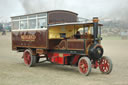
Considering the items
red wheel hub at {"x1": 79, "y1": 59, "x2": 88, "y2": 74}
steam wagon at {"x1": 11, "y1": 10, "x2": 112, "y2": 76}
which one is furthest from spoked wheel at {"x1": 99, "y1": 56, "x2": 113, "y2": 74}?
red wheel hub at {"x1": 79, "y1": 59, "x2": 88, "y2": 74}

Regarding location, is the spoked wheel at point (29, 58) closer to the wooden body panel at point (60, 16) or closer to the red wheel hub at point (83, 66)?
the wooden body panel at point (60, 16)

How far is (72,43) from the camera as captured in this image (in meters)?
9.03

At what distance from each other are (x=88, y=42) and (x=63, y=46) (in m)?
1.50

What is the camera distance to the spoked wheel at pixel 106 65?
28.3 feet

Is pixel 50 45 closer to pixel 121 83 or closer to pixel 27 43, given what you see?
pixel 27 43

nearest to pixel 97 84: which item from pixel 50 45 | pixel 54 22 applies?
pixel 50 45

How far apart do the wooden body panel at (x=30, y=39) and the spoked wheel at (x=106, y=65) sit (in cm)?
300

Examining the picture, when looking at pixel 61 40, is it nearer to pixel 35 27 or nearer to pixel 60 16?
pixel 60 16

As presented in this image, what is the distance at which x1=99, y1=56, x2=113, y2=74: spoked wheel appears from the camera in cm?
864

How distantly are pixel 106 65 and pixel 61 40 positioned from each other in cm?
266

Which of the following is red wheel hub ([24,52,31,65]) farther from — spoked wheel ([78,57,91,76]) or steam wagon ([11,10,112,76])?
spoked wheel ([78,57,91,76])

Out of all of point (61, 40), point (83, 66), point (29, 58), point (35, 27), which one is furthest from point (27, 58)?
point (83, 66)

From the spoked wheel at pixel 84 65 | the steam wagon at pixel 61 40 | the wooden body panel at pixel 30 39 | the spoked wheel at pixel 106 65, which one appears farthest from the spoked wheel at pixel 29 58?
the spoked wheel at pixel 106 65

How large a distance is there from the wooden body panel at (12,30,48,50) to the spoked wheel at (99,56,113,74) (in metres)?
3.00
